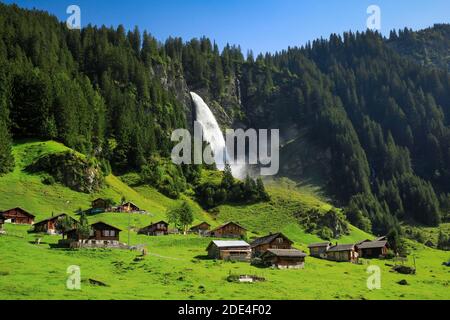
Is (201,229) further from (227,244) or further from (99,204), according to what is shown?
(227,244)

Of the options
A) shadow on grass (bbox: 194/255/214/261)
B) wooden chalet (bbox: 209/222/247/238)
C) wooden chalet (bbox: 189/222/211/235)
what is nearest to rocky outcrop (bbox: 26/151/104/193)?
wooden chalet (bbox: 189/222/211/235)

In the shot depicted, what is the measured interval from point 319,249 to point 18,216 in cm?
6187

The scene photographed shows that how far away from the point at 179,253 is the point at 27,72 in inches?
3696

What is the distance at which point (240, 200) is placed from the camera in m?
157

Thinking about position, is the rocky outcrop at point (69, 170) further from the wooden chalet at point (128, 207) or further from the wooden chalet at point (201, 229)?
the wooden chalet at point (201, 229)

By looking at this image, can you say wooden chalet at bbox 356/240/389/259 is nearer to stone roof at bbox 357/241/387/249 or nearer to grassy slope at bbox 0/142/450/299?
stone roof at bbox 357/241/387/249

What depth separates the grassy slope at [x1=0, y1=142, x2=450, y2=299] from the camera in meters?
52.0

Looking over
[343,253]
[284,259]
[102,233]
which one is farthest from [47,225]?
[343,253]

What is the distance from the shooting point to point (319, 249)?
104688 millimetres

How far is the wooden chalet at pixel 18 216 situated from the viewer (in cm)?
9725

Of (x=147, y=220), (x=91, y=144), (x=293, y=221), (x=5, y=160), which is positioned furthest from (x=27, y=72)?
(x=293, y=221)

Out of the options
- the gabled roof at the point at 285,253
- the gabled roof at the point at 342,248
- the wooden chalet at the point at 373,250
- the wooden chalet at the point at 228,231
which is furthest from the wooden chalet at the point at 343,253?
the wooden chalet at the point at 228,231

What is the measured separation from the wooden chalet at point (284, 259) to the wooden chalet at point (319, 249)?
21374mm
